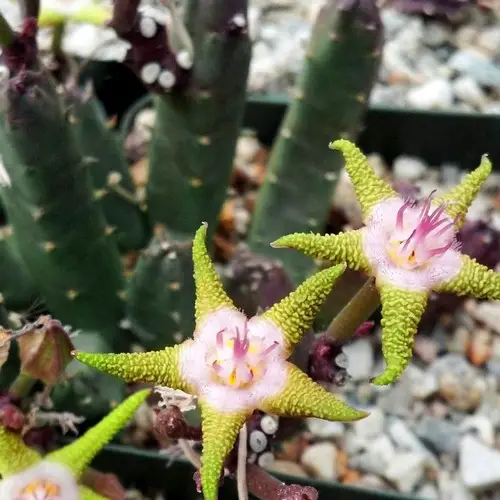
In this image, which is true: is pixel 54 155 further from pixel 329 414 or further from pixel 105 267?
pixel 329 414

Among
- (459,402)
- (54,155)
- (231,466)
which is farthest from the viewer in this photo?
(459,402)

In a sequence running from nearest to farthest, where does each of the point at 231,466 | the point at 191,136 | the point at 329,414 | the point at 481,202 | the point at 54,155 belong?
the point at 329,414 → the point at 231,466 → the point at 54,155 → the point at 191,136 → the point at 481,202

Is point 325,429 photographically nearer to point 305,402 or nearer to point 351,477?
point 351,477

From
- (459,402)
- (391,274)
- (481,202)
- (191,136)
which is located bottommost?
(459,402)

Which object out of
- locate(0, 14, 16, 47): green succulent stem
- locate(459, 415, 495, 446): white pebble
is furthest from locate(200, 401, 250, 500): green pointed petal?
locate(459, 415, 495, 446): white pebble

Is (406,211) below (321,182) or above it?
above

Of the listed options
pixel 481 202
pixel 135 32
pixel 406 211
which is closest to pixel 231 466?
pixel 406 211
